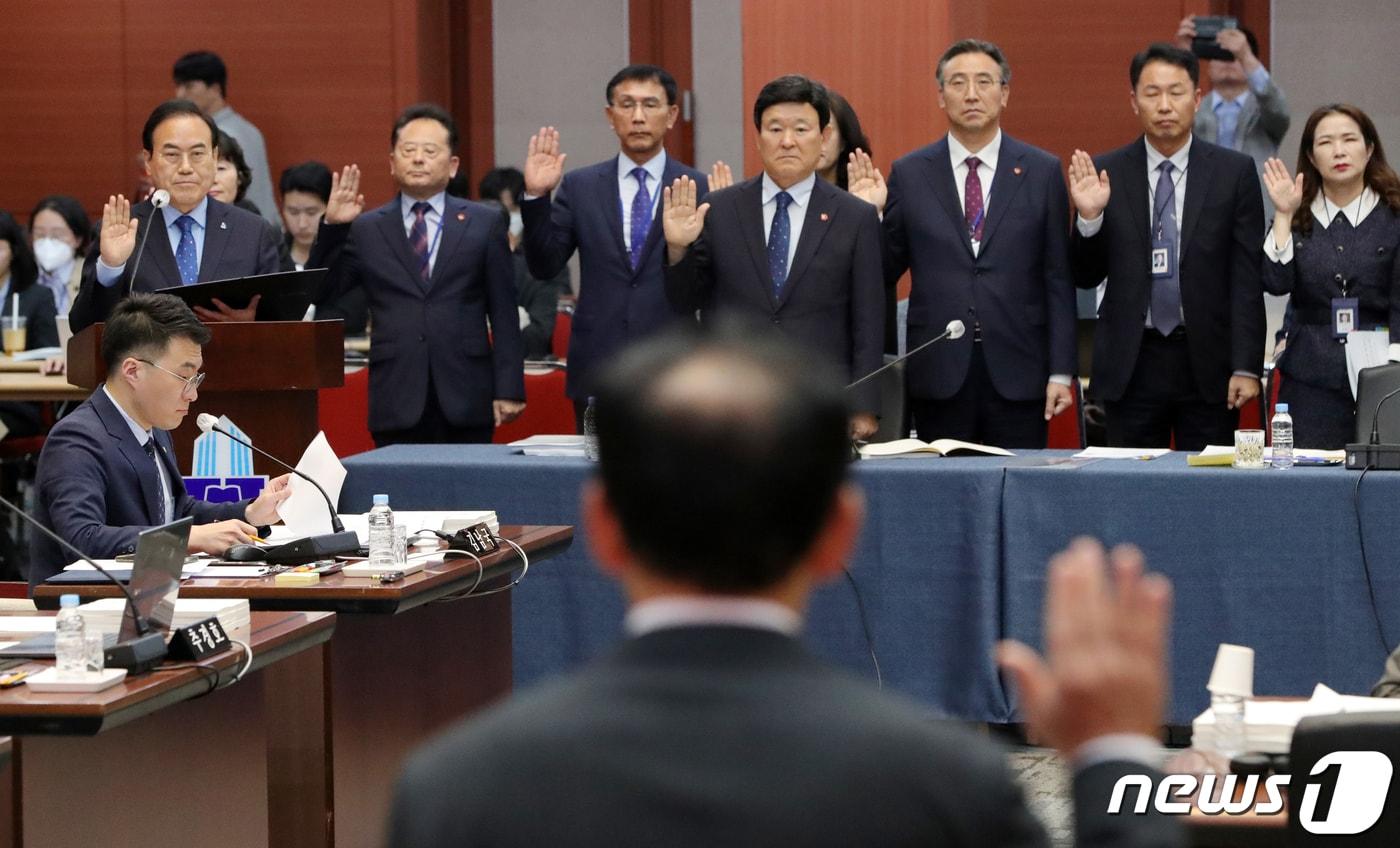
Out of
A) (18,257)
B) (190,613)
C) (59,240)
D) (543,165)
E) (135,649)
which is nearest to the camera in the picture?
(135,649)

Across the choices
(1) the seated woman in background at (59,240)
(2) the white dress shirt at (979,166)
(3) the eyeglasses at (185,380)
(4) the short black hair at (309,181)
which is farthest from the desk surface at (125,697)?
(1) the seated woman in background at (59,240)

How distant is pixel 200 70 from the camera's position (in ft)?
29.7

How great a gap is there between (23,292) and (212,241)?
2.58 metres

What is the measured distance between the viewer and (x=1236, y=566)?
4355 millimetres

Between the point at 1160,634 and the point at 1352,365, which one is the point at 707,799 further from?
the point at 1352,365

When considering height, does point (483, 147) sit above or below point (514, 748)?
above

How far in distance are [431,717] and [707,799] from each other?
2928 mm

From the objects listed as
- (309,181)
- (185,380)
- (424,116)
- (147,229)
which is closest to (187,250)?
(147,229)

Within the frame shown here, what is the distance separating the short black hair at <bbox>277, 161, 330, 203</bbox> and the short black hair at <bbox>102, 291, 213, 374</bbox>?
415 centimetres

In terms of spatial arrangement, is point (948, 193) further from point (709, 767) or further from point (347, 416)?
point (709, 767)

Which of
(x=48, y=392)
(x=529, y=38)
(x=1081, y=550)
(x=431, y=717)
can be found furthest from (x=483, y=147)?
(x=1081, y=550)

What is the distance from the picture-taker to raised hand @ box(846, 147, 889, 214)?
555 centimetres

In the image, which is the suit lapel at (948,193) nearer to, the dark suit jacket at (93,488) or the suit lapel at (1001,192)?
the suit lapel at (1001,192)

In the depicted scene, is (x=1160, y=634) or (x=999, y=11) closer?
(x=1160, y=634)
